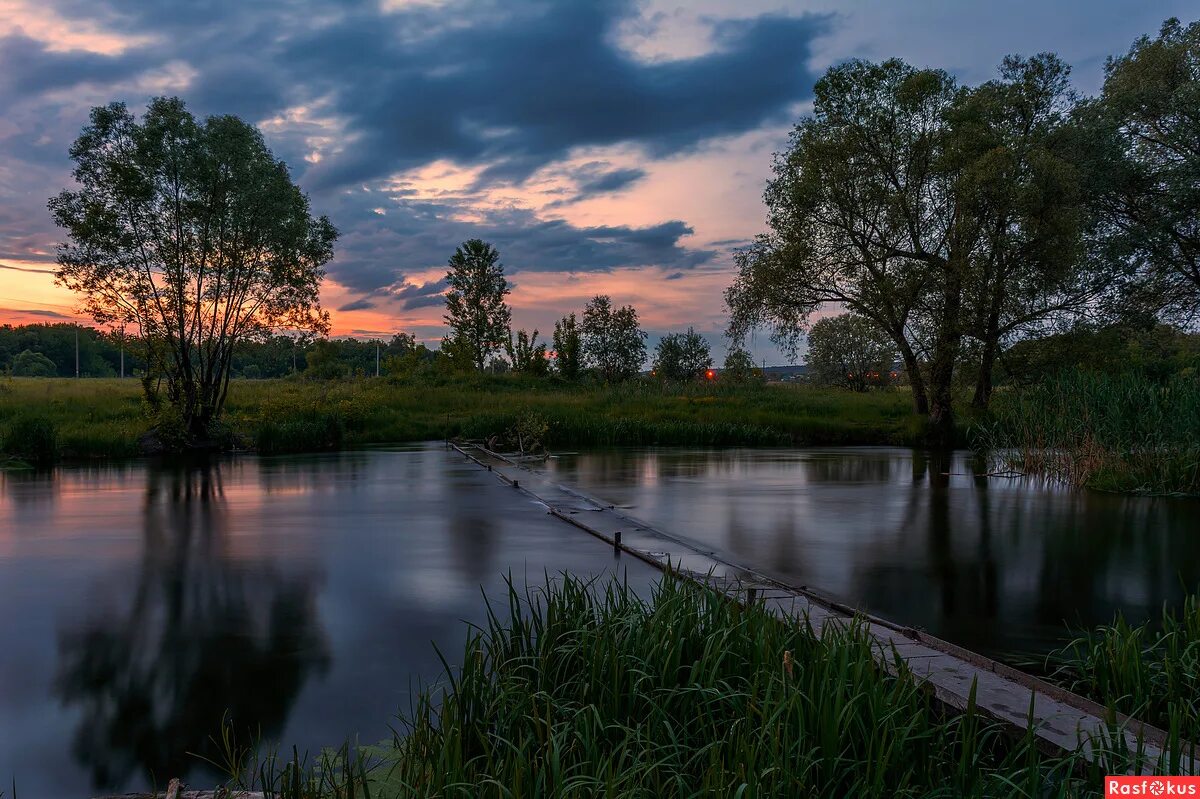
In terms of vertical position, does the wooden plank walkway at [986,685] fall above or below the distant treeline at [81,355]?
below

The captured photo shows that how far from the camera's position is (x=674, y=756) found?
3.99 m

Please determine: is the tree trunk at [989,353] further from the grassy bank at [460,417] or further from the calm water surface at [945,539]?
the calm water surface at [945,539]

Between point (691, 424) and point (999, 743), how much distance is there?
98.0 ft

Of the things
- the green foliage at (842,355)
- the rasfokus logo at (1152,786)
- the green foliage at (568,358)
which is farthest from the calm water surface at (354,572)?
the green foliage at (842,355)

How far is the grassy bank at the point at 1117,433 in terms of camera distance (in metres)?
16.7

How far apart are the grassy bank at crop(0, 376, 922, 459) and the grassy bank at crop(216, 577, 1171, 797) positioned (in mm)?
26390

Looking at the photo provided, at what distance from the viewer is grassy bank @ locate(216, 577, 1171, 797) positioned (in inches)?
144

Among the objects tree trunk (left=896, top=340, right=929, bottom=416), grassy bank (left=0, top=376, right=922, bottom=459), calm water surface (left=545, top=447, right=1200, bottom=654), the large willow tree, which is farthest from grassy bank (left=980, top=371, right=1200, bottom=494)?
the large willow tree

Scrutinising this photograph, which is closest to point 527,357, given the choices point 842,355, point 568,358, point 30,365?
point 568,358

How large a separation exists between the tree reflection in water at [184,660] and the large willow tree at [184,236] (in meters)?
18.0

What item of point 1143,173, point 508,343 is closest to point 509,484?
point 1143,173

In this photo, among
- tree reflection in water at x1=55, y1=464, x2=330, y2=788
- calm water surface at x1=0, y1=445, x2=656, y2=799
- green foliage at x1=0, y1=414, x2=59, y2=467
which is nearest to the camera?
tree reflection in water at x1=55, y1=464, x2=330, y2=788

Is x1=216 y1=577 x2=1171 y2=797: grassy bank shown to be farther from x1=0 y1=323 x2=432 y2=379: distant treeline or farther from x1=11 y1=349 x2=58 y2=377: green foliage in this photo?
x1=11 y1=349 x2=58 y2=377: green foliage

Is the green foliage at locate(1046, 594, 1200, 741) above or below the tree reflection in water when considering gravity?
above
